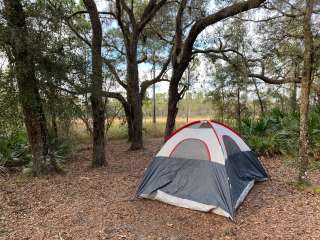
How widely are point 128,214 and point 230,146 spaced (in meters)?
2.25

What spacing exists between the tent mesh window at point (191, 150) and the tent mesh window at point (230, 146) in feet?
1.59

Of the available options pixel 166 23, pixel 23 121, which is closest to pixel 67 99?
pixel 23 121

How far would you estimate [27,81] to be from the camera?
247 inches

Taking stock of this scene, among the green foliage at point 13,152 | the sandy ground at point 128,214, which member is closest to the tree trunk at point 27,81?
the sandy ground at point 128,214

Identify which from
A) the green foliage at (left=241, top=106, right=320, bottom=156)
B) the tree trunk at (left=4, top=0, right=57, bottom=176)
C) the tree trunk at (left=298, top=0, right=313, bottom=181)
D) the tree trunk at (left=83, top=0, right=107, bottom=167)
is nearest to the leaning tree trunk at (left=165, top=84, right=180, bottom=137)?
the green foliage at (left=241, top=106, right=320, bottom=156)

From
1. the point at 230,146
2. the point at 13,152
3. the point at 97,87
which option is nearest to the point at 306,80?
the point at 230,146

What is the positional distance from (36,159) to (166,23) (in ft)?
27.1

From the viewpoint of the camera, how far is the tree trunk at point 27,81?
5875 millimetres

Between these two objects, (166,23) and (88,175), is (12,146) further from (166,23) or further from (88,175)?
(166,23)

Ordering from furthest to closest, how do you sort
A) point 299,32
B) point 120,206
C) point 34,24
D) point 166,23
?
point 166,23
point 299,32
point 34,24
point 120,206

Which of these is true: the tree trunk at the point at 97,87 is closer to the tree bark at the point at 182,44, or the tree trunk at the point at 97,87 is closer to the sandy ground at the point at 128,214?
the sandy ground at the point at 128,214

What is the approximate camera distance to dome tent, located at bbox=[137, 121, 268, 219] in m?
4.99

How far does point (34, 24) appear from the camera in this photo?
6.26 meters

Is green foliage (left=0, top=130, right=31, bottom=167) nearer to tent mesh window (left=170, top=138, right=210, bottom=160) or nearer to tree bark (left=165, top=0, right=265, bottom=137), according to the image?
tree bark (left=165, top=0, right=265, bottom=137)
